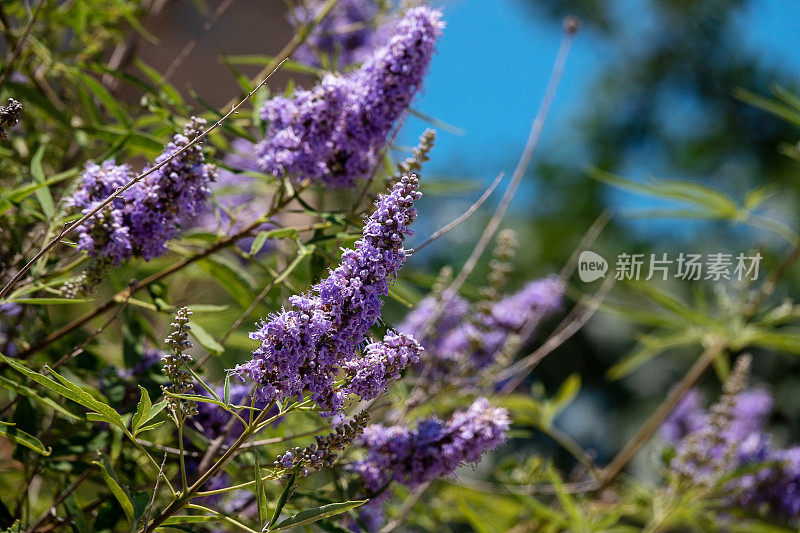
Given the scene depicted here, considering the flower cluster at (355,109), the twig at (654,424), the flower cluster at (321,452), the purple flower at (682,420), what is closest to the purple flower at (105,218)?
the flower cluster at (355,109)

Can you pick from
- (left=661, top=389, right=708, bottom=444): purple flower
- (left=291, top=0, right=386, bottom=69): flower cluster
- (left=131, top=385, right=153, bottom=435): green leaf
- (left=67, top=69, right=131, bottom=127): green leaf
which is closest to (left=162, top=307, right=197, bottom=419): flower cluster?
(left=131, top=385, right=153, bottom=435): green leaf

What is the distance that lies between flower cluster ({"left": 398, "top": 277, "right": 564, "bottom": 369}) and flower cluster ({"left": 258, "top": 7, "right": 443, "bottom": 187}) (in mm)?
373

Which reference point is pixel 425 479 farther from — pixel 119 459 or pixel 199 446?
pixel 119 459

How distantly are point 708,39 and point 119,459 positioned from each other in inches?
295

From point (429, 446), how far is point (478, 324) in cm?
44

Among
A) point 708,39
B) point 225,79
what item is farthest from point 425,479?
point 708,39

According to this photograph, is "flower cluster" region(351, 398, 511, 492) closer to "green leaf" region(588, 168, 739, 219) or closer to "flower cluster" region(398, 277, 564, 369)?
"flower cluster" region(398, 277, 564, 369)

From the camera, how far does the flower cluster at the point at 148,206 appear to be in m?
0.87

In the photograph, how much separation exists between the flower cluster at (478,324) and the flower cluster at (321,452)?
53 centimetres

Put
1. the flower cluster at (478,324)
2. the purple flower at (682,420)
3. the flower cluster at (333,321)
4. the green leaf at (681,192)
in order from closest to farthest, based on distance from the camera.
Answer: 1. the flower cluster at (333,321)
2. the flower cluster at (478,324)
3. the green leaf at (681,192)
4. the purple flower at (682,420)

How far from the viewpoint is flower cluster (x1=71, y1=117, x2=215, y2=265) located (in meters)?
0.87

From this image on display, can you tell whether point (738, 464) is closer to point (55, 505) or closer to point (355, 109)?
point (355, 109)

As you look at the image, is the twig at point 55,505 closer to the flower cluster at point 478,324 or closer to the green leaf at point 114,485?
the green leaf at point 114,485

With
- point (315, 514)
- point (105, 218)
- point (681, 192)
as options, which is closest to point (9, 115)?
point (105, 218)
